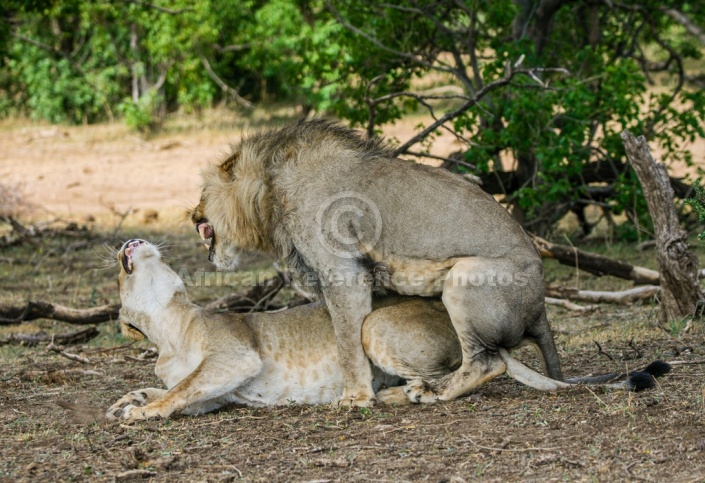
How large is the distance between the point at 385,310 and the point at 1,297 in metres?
5.55

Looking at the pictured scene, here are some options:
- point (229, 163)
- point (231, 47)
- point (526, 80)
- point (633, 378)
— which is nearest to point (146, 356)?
point (229, 163)

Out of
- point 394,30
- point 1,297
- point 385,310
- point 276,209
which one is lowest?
point 1,297

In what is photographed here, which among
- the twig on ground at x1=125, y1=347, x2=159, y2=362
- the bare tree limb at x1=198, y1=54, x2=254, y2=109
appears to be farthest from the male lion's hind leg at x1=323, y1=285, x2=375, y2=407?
the bare tree limb at x1=198, y1=54, x2=254, y2=109

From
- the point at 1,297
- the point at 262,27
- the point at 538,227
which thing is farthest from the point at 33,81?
A: the point at 538,227

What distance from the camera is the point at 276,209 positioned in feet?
18.1

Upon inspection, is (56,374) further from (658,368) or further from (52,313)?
(658,368)

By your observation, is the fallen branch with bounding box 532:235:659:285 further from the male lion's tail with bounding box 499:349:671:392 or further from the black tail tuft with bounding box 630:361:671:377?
the black tail tuft with bounding box 630:361:671:377

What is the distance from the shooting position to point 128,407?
17.0 ft

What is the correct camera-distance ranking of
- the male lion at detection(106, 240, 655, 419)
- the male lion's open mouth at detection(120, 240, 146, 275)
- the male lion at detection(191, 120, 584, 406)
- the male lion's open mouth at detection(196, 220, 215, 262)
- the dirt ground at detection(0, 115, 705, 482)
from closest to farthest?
1. the dirt ground at detection(0, 115, 705, 482)
2. the male lion at detection(191, 120, 584, 406)
3. the male lion at detection(106, 240, 655, 419)
4. the male lion's open mouth at detection(120, 240, 146, 275)
5. the male lion's open mouth at detection(196, 220, 215, 262)

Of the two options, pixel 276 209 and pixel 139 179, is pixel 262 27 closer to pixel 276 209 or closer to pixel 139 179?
pixel 139 179

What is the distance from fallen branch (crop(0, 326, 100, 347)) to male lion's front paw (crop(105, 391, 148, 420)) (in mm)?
2409

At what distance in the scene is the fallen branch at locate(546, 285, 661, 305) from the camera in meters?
7.91

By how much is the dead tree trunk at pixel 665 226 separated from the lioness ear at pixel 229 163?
8.64 ft

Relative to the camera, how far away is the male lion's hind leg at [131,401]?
17.1 ft
